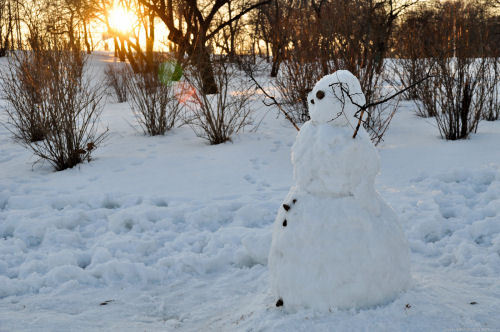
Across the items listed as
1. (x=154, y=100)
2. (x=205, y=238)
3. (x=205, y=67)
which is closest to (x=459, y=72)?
(x=205, y=67)

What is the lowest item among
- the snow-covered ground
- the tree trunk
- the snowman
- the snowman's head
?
the snow-covered ground

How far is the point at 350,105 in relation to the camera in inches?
100

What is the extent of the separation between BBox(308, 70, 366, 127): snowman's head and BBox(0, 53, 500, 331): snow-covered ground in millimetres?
1100

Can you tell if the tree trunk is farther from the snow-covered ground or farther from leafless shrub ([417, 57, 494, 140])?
leafless shrub ([417, 57, 494, 140])

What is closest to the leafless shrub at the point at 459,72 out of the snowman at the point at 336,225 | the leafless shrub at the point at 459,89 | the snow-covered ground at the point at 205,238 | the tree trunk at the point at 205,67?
the leafless shrub at the point at 459,89

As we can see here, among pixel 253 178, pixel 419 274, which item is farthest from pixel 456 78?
pixel 419 274

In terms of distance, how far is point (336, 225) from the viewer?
7.99ft

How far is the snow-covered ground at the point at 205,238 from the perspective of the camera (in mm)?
2844

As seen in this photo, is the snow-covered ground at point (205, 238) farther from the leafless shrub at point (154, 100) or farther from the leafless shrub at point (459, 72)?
the leafless shrub at point (154, 100)

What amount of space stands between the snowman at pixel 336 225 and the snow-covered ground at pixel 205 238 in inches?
4.9

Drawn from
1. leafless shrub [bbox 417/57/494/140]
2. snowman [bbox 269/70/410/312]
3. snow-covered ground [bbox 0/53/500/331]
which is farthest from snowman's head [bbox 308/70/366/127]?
leafless shrub [bbox 417/57/494/140]

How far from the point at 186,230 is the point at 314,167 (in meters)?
2.43

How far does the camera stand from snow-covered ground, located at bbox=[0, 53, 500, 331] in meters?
2.84

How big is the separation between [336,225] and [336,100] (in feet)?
2.37
